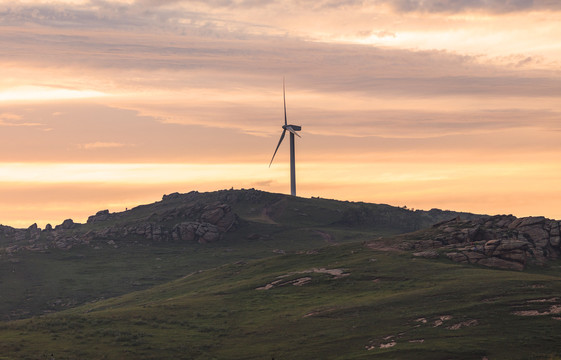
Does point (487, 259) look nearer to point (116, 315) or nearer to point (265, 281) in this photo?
point (265, 281)

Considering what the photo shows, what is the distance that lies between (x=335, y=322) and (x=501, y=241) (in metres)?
52.4

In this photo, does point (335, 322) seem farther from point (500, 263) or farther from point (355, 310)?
point (500, 263)

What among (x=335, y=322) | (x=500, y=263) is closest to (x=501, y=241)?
(x=500, y=263)

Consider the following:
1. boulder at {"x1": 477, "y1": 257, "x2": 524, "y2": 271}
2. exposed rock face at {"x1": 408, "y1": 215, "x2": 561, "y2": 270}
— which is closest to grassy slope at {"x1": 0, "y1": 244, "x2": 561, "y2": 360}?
boulder at {"x1": 477, "y1": 257, "x2": 524, "y2": 271}

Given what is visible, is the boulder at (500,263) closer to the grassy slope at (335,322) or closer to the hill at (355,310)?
the hill at (355,310)

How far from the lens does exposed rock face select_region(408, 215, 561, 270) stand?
139 m

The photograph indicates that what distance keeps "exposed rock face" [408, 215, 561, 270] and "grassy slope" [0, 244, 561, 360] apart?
5.03 metres

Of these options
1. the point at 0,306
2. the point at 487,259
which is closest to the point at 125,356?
the point at 487,259

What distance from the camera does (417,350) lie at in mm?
79438

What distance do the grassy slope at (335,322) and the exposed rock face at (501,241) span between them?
5030 millimetres

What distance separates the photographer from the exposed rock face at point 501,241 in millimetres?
138875

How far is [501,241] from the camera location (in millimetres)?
142125

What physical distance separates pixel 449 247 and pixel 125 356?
79093 millimetres

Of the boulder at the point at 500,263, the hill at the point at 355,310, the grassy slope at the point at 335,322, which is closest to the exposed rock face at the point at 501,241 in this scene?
the boulder at the point at 500,263
